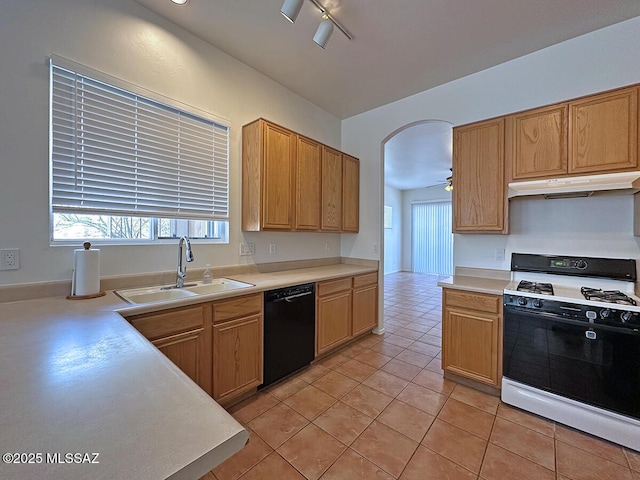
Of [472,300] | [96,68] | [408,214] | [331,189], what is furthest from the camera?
[408,214]

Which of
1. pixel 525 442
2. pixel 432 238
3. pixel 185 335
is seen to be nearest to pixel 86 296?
pixel 185 335

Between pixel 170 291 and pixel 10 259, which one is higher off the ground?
pixel 10 259

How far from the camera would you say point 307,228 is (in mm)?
3018

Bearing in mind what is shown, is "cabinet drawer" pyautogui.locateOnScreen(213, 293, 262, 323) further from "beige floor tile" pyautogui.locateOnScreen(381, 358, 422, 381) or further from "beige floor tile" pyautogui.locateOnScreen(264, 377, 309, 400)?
"beige floor tile" pyautogui.locateOnScreen(381, 358, 422, 381)

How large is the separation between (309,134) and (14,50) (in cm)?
252

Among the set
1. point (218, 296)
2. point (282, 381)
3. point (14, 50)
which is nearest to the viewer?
point (14, 50)

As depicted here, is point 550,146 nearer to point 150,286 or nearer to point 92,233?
point 150,286

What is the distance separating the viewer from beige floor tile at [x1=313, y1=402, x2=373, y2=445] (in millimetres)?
1806

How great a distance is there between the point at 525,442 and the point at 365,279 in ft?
6.38

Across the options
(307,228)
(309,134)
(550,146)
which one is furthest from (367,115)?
(550,146)

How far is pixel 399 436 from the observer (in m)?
1.80

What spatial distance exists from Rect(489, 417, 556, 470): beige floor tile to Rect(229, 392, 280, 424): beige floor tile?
1.55 meters

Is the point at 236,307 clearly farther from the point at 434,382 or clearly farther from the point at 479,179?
the point at 479,179

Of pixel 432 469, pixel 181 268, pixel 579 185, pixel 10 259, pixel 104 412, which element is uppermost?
pixel 579 185
